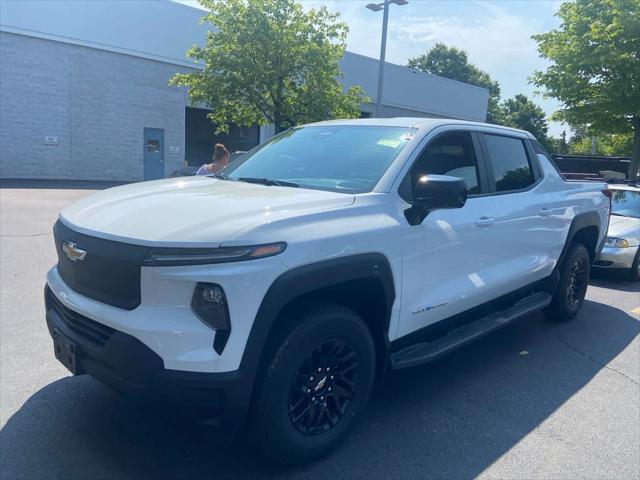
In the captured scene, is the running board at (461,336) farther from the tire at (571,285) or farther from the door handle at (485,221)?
the door handle at (485,221)

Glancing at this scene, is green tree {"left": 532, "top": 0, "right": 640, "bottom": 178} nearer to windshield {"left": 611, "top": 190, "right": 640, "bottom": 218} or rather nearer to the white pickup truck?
windshield {"left": 611, "top": 190, "right": 640, "bottom": 218}

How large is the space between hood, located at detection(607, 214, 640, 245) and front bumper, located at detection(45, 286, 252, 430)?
23.6ft

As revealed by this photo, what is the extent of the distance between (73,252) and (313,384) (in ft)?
4.64

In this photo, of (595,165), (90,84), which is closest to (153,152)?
(90,84)

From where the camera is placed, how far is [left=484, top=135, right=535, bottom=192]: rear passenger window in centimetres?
445

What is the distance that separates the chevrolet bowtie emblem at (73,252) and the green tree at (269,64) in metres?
13.5

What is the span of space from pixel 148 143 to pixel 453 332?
2118cm

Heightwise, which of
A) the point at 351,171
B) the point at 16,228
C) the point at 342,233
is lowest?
the point at 16,228

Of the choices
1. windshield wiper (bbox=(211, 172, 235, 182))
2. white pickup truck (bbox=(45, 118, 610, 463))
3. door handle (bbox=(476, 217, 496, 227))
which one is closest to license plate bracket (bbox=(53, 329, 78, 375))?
white pickup truck (bbox=(45, 118, 610, 463))

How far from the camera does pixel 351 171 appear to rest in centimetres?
353

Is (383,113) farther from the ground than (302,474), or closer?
farther from the ground

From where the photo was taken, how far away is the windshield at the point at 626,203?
877cm

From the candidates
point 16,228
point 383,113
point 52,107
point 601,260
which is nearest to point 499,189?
point 601,260

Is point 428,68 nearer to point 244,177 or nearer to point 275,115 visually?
point 275,115
